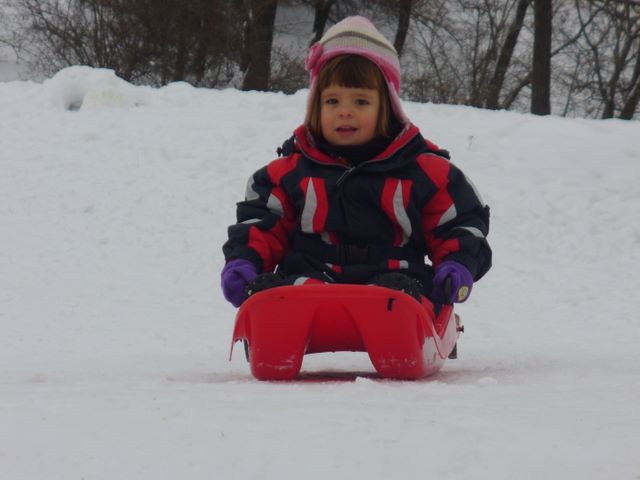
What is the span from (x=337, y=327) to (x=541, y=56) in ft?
34.1

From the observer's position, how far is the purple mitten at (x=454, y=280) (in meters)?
2.93

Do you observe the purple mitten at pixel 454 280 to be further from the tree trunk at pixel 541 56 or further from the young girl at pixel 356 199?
the tree trunk at pixel 541 56

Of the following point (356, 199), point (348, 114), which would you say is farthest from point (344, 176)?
point (348, 114)

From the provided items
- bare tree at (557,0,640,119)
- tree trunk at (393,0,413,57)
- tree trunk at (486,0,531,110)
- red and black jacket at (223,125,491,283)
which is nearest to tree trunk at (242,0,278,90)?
tree trunk at (393,0,413,57)

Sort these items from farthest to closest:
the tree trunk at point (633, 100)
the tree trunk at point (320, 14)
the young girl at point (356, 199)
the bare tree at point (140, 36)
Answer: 1. the tree trunk at point (320, 14)
2. the tree trunk at point (633, 100)
3. the bare tree at point (140, 36)
4. the young girl at point (356, 199)

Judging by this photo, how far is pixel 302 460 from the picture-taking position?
1482 mm

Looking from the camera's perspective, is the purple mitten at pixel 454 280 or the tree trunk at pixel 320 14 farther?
the tree trunk at pixel 320 14

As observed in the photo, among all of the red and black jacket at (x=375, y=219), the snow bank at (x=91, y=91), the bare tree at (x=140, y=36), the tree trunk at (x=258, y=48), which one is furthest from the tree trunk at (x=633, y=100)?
the red and black jacket at (x=375, y=219)

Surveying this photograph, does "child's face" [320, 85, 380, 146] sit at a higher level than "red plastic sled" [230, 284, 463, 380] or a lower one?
higher

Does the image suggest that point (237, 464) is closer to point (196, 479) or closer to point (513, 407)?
point (196, 479)

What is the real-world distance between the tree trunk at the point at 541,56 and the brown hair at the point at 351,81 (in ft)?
31.3

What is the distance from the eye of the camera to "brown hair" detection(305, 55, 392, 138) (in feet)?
10.6

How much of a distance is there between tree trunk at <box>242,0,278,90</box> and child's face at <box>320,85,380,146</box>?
1099cm

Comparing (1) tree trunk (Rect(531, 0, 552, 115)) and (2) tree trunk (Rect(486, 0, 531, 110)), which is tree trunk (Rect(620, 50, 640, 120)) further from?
(1) tree trunk (Rect(531, 0, 552, 115))
